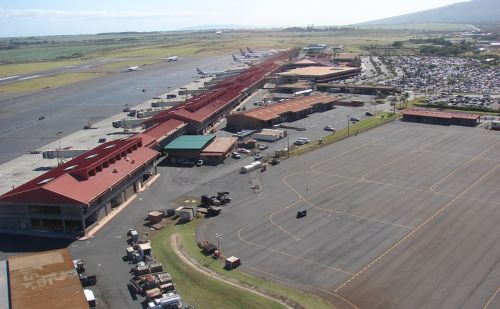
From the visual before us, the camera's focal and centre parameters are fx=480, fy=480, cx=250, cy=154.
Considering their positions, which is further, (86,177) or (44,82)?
(44,82)

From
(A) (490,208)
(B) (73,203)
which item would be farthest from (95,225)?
(A) (490,208)

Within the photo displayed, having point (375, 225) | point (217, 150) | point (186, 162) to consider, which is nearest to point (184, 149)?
point (186, 162)

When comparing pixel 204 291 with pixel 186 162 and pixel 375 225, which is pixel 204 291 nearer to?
pixel 375 225

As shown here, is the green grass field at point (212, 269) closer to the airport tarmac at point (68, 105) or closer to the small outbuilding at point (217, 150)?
the small outbuilding at point (217, 150)

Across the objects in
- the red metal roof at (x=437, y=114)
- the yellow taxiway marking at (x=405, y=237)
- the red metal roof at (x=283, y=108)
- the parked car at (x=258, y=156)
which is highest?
the red metal roof at (x=283, y=108)

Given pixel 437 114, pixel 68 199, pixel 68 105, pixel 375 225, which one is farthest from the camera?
pixel 68 105

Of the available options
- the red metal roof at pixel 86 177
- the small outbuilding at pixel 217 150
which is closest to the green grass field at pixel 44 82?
the small outbuilding at pixel 217 150
